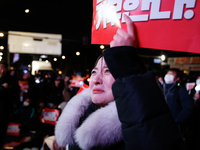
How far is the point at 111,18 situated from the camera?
105 centimetres

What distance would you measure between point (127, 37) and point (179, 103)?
294 cm

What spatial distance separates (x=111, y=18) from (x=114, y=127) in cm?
68

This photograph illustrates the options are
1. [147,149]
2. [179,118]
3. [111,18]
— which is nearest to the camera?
[147,149]

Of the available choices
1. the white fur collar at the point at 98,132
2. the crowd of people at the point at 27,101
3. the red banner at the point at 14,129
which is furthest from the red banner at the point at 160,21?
the red banner at the point at 14,129

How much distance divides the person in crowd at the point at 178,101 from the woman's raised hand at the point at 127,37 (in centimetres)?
267

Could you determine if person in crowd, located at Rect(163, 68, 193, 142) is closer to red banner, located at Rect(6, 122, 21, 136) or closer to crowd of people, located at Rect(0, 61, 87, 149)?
crowd of people, located at Rect(0, 61, 87, 149)

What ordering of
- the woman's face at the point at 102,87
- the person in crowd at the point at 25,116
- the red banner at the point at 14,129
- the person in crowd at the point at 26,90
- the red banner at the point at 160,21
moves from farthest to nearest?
the person in crowd at the point at 26,90, the person in crowd at the point at 25,116, the red banner at the point at 14,129, the woman's face at the point at 102,87, the red banner at the point at 160,21

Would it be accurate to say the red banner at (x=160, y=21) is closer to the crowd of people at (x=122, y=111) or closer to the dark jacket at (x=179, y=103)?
the crowd of people at (x=122, y=111)

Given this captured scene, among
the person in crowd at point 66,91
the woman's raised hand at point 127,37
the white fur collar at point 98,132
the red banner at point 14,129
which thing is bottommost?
the red banner at point 14,129

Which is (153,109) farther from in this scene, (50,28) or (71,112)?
(50,28)

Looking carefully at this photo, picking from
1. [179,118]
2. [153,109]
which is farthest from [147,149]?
[179,118]

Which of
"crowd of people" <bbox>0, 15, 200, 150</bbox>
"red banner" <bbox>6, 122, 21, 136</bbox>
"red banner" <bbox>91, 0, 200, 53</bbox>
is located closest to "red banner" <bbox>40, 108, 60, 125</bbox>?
"red banner" <bbox>6, 122, 21, 136</bbox>

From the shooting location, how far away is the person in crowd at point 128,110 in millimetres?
731

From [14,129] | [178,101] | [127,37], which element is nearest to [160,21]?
[127,37]
